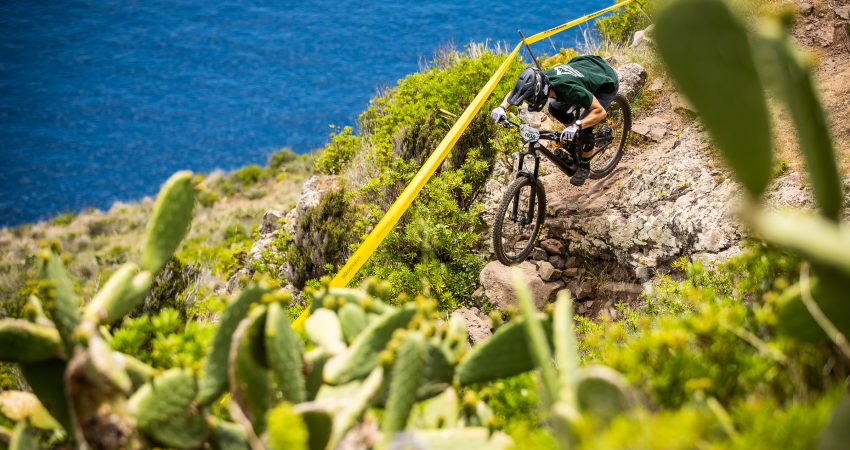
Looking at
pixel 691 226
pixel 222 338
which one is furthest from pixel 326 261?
pixel 222 338

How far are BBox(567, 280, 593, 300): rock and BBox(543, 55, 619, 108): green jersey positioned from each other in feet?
5.74

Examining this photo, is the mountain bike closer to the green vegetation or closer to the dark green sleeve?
the dark green sleeve

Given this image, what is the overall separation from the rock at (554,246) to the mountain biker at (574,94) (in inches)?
26.0

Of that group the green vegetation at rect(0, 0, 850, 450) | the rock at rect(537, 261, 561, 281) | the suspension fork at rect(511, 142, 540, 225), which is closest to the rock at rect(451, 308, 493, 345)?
the rock at rect(537, 261, 561, 281)

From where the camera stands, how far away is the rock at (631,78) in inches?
316

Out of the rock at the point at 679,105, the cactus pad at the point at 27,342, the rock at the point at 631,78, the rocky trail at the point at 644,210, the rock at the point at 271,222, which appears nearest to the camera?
the cactus pad at the point at 27,342

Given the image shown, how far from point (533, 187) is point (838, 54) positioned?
183 inches

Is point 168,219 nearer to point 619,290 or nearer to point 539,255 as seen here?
point 619,290

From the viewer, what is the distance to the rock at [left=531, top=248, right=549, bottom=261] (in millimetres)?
6566

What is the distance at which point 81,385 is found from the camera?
1.76 metres

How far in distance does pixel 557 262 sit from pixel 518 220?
0.84 metres

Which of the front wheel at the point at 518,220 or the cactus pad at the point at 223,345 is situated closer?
the cactus pad at the point at 223,345

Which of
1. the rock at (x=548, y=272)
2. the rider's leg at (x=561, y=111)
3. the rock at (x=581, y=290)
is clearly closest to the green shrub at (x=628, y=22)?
the rider's leg at (x=561, y=111)

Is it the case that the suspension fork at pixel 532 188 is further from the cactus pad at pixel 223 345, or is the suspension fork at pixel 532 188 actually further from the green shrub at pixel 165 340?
the cactus pad at pixel 223 345
